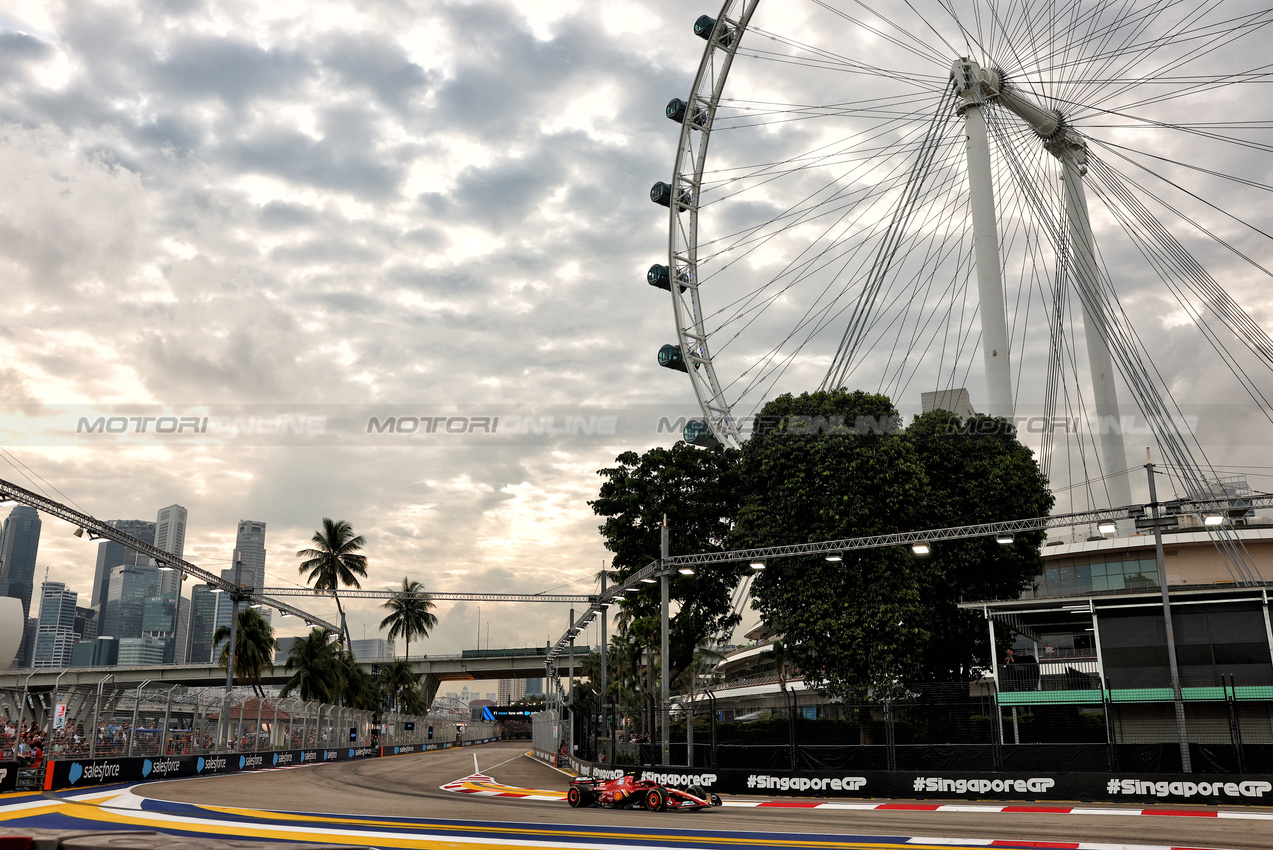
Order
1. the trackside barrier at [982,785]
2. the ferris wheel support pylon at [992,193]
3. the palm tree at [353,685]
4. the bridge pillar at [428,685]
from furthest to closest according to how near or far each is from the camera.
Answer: the bridge pillar at [428,685], the palm tree at [353,685], the ferris wheel support pylon at [992,193], the trackside barrier at [982,785]

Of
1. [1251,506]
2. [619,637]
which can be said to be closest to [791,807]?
[1251,506]

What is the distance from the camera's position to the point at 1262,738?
31500 millimetres

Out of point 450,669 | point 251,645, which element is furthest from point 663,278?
point 450,669

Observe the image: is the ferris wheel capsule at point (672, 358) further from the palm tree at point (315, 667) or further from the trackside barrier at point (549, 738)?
the palm tree at point (315, 667)

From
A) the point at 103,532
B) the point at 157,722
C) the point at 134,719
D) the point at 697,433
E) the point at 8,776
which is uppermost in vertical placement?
the point at 697,433

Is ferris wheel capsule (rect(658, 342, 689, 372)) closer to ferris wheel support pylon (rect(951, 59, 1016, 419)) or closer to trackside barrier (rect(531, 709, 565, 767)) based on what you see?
ferris wheel support pylon (rect(951, 59, 1016, 419))

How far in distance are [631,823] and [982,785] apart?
35.5 ft

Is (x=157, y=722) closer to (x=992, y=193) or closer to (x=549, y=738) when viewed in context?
(x=549, y=738)

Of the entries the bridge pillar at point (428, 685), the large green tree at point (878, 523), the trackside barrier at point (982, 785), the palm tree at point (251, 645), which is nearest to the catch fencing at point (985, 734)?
the trackside barrier at point (982, 785)

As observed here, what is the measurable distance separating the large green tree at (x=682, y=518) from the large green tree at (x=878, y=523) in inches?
119

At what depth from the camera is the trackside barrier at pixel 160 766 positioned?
88.3ft

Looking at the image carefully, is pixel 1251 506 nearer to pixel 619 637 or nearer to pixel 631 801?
pixel 631 801

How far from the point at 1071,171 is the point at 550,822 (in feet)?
115

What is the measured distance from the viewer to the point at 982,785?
2436cm
